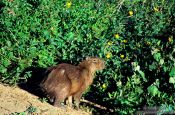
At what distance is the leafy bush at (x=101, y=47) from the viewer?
6898 millimetres

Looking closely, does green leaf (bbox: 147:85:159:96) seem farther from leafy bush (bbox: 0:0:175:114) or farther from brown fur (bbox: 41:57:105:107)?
brown fur (bbox: 41:57:105:107)

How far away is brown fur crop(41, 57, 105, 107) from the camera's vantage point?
686 centimetres

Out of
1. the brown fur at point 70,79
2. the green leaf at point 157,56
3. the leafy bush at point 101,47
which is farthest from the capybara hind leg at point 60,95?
the green leaf at point 157,56

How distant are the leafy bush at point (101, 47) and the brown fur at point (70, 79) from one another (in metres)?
0.28

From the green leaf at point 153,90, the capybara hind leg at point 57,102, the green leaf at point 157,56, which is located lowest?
the capybara hind leg at point 57,102

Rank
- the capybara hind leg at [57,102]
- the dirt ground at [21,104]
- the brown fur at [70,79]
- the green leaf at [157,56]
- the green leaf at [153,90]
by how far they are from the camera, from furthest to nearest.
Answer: the capybara hind leg at [57,102], the brown fur at [70,79], the green leaf at [157,56], the green leaf at [153,90], the dirt ground at [21,104]

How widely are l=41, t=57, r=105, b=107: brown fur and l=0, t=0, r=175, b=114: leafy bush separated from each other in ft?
0.92

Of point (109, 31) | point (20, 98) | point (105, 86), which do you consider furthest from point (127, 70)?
point (20, 98)

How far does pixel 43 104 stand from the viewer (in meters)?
6.89

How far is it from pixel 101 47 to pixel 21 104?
1.92 meters

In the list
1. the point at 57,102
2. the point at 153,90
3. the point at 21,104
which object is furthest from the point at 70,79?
the point at 153,90

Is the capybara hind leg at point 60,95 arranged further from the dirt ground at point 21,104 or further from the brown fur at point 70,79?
the dirt ground at point 21,104

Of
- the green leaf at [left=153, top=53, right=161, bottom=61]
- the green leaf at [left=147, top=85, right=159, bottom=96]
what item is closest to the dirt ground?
the green leaf at [left=147, top=85, right=159, bottom=96]

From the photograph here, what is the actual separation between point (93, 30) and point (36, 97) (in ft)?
6.04
